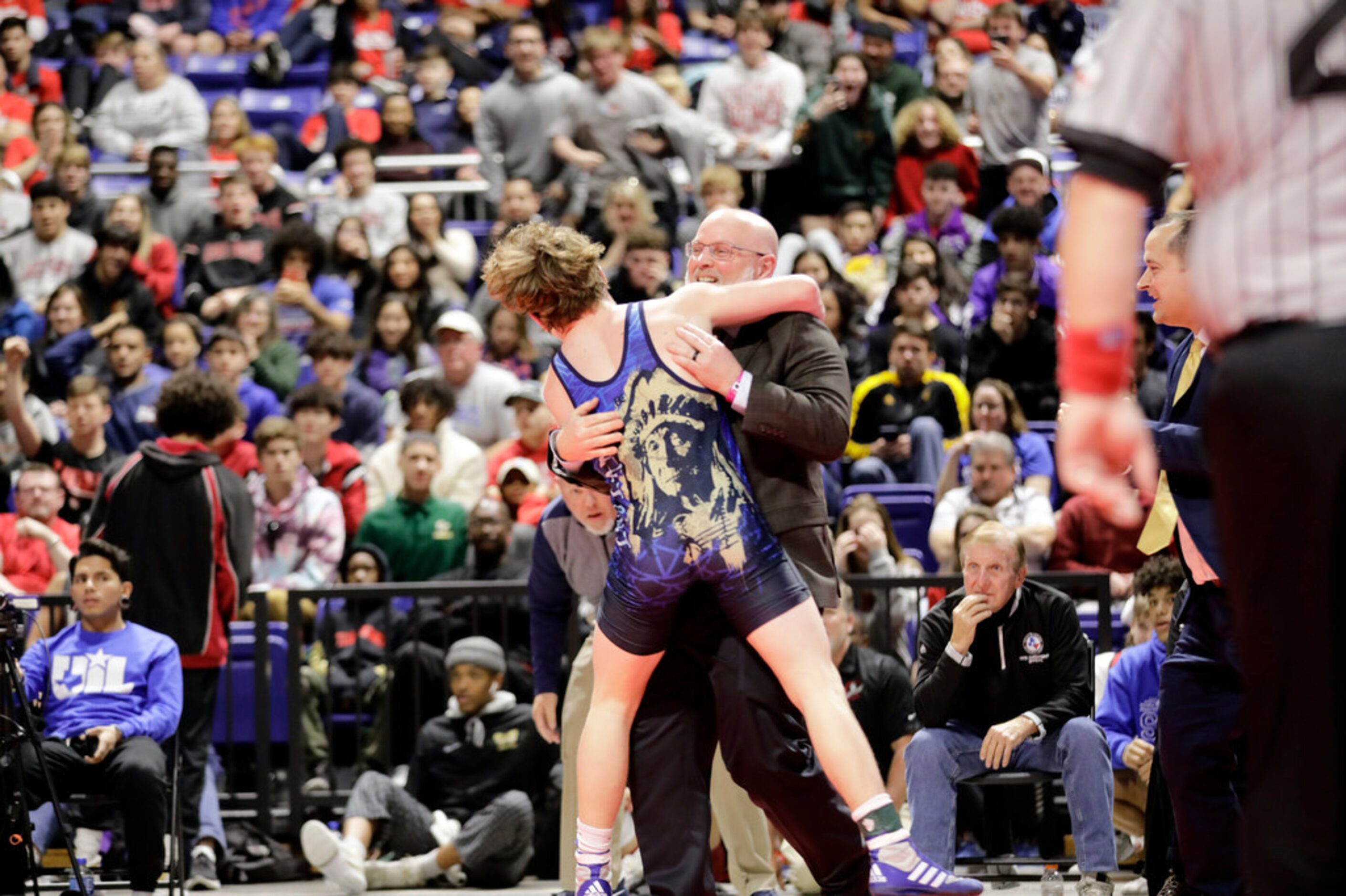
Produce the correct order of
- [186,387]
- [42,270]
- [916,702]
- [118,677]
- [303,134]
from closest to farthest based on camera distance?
1. [916,702]
2. [118,677]
3. [186,387]
4. [42,270]
5. [303,134]

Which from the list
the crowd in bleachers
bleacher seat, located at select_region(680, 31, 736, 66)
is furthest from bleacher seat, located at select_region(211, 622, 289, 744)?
bleacher seat, located at select_region(680, 31, 736, 66)

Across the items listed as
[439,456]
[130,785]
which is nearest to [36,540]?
[439,456]

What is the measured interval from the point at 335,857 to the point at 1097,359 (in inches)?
195

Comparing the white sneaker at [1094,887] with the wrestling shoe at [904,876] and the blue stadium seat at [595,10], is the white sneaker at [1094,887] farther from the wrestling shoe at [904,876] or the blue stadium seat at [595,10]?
the blue stadium seat at [595,10]

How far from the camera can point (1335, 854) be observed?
1970mm

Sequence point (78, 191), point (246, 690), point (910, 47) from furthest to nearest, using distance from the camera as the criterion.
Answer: point (910, 47)
point (78, 191)
point (246, 690)

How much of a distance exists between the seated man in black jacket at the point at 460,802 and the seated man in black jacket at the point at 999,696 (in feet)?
5.82

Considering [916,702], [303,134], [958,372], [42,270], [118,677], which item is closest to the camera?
[916,702]

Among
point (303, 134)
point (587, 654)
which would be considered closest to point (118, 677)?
point (587, 654)

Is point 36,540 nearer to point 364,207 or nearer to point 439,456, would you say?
point 439,456

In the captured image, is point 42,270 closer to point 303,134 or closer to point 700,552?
point 303,134

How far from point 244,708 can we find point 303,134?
7.95m

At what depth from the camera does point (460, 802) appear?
703 centimetres

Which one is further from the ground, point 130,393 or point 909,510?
point 130,393
